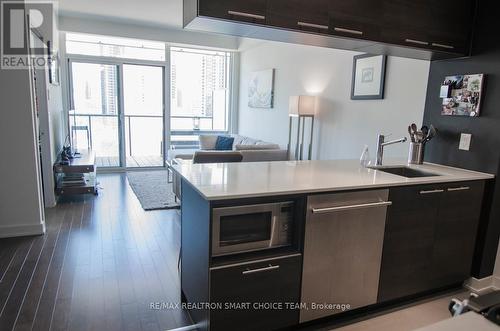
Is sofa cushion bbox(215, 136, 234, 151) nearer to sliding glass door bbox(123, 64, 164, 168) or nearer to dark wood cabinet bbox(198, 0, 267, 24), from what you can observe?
sliding glass door bbox(123, 64, 164, 168)

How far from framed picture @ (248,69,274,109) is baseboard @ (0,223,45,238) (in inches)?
152

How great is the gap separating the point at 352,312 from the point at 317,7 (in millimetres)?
1937

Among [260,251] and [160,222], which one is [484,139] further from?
[160,222]

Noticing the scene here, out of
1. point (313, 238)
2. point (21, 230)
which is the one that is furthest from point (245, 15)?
point (21, 230)

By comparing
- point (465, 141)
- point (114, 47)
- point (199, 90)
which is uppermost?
point (114, 47)

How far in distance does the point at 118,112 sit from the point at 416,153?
543 cm

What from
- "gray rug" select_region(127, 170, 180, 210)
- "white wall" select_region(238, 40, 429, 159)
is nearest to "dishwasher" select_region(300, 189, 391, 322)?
"white wall" select_region(238, 40, 429, 159)

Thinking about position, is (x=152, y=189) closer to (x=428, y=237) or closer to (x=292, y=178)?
(x=292, y=178)

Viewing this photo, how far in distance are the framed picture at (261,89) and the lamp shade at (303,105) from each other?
1334 millimetres

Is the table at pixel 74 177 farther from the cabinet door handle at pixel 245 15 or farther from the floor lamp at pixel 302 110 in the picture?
the cabinet door handle at pixel 245 15

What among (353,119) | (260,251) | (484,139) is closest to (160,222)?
(260,251)

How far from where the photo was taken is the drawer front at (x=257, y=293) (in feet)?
5.50

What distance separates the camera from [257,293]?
5.77ft

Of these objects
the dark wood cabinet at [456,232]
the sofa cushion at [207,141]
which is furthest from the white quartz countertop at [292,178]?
the sofa cushion at [207,141]
